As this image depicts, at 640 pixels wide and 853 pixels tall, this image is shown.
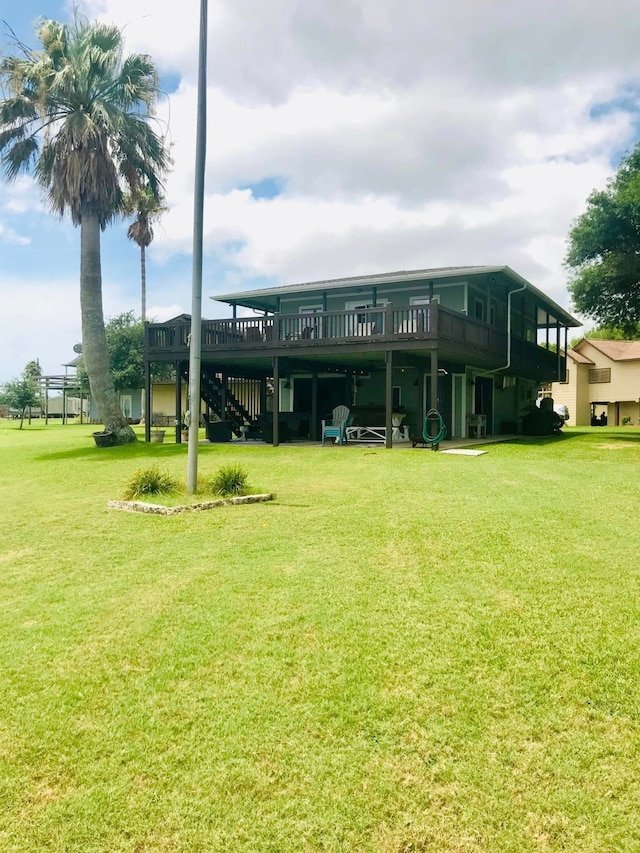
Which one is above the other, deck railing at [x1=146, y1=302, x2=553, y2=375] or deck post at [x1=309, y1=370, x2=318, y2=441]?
deck railing at [x1=146, y1=302, x2=553, y2=375]

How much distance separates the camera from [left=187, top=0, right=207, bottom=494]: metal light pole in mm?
8781

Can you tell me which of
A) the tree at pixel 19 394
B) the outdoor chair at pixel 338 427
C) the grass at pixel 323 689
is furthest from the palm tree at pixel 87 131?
the tree at pixel 19 394

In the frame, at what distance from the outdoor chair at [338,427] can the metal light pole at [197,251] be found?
816 centimetres

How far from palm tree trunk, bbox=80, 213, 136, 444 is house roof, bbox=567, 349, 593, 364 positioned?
3028 cm

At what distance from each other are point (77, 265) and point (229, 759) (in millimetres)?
18538

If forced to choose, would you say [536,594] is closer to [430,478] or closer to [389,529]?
[389,529]

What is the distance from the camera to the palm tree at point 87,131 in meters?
17.2

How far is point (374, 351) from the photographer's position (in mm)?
15625

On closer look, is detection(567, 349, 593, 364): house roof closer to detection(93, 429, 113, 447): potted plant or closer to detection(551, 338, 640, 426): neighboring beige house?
detection(551, 338, 640, 426): neighboring beige house

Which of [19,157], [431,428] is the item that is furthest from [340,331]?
[19,157]

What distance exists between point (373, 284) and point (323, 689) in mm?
15846

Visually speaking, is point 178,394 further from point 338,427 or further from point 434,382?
point 434,382

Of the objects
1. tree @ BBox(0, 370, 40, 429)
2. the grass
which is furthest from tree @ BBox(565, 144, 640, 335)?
tree @ BBox(0, 370, 40, 429)

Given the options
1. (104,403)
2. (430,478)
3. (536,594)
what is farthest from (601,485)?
(104,403)
